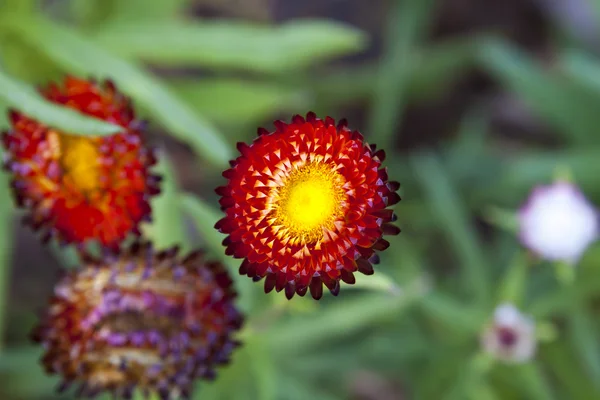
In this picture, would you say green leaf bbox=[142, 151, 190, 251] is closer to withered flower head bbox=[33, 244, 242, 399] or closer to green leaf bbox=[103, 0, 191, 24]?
withered flower head bbox=[33, 244, 242, 399]

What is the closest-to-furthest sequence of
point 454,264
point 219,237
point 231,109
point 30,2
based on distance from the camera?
point 219,237, point 30,2, point 231,109, point 454,264

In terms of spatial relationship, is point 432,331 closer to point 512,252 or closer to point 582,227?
point 512,252

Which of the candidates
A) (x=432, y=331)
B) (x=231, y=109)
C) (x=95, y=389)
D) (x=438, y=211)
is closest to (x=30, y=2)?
(x=231, y=109)

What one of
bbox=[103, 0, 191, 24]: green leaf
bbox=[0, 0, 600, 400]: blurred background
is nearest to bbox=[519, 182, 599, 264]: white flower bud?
bbox=[0, 0, 600, 400]: blurred background

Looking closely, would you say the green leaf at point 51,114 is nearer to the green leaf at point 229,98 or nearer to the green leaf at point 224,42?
the green leaf at point 224,42

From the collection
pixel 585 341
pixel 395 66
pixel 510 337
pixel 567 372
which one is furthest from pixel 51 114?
pixel 395 66

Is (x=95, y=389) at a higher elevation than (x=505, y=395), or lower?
lower
